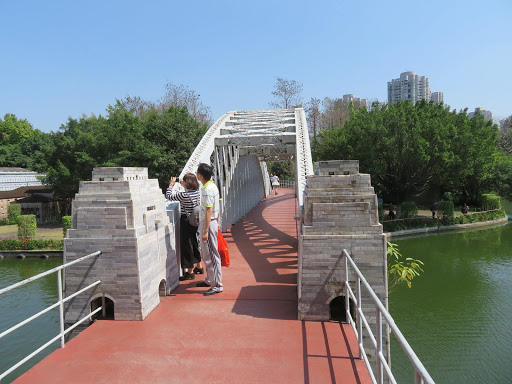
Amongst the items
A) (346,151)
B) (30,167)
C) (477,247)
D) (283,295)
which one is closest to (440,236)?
(477,247)

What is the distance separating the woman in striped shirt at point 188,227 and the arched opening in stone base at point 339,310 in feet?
7.94

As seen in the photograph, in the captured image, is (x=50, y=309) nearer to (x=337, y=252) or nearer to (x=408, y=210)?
(x=337, y=252)

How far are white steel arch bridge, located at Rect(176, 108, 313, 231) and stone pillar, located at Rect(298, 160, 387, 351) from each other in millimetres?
3788

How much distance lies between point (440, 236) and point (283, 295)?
20.5 meters

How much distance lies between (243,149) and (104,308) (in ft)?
37.1

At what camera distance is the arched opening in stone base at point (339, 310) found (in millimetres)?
4508

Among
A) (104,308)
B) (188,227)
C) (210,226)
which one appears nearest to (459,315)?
(188,227)

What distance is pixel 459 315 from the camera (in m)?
11.2

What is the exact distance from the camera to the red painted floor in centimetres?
329

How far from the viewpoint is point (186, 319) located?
454 cm

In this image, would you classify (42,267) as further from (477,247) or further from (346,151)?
(477,247)

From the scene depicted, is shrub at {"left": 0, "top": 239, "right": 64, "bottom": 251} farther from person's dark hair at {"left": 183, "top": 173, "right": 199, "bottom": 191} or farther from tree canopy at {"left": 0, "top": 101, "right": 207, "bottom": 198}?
person's dark hair at {"left": 183, "top": 173, "right": 199, "bottom": 191}

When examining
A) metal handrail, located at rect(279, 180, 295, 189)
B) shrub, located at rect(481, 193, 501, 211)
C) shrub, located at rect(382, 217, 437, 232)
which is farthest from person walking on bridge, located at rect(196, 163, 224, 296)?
metal handrail, located at rect(279, 180, 295, 189)

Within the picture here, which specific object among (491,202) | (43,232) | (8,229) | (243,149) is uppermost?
(243,149)
